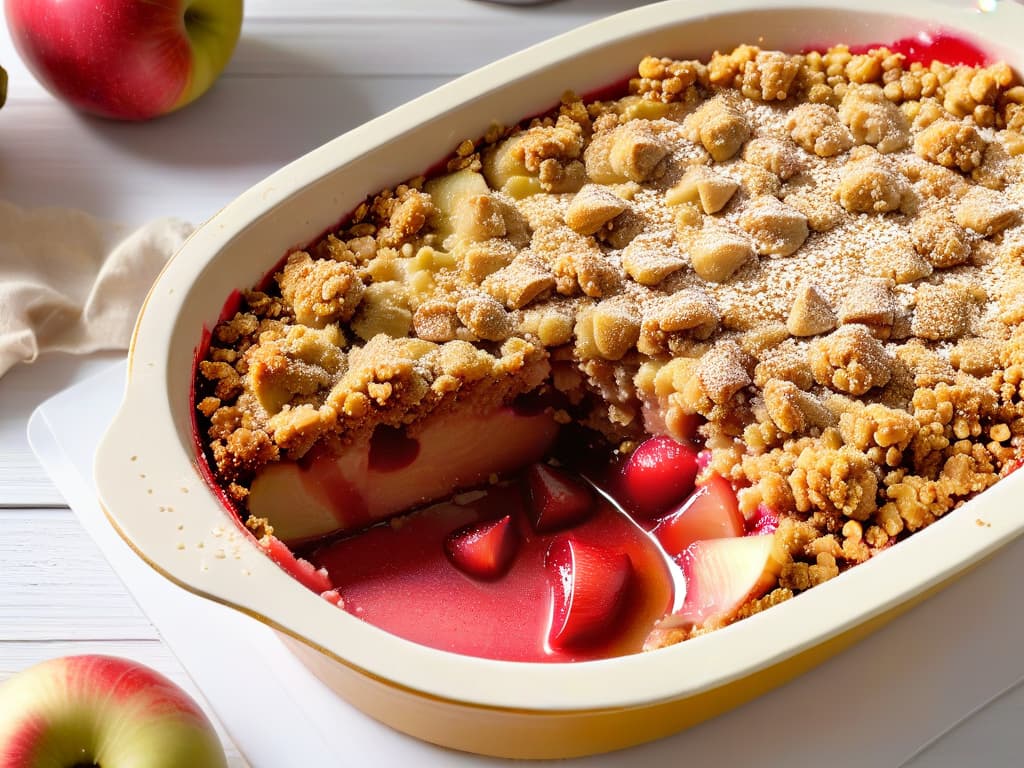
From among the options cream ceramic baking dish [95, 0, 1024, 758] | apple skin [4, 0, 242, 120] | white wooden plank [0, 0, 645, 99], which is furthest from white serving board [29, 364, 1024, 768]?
white wooden plank [0, 0, 645, 99]

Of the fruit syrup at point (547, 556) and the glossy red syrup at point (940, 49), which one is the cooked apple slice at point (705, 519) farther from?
the glossy red syrup at point (940, 49)

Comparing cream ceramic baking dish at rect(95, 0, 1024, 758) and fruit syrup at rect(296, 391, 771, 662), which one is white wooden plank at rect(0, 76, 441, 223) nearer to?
cream ceramic baking dish at rect(95, 0, 1024, 758)

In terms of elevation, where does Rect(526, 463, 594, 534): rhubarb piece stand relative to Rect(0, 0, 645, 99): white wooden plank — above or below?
below

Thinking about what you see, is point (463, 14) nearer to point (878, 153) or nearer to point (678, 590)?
point (878, 153)

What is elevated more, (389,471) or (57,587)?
(389,471)

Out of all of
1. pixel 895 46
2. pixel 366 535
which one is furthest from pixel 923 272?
pixel 366 535

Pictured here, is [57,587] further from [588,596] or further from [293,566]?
[588,596]

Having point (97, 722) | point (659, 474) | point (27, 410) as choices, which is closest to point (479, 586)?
point (659, 474)
